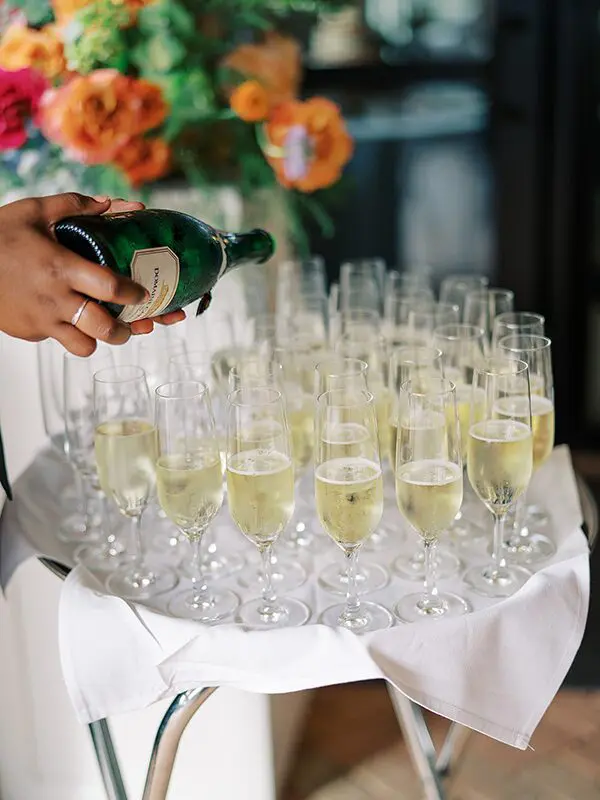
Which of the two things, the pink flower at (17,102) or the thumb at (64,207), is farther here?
the pink flower at (17,102)

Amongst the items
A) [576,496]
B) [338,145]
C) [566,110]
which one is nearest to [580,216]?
[566,110]

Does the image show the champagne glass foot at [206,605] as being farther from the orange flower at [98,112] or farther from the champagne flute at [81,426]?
the orange flower at [98,112]

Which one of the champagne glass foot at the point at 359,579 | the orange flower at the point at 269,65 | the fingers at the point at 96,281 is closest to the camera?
the fingers at the point at 96,281

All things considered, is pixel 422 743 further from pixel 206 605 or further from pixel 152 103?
pixel 152 103

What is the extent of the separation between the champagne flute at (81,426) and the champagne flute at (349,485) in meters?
0.36

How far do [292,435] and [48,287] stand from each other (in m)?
0.43

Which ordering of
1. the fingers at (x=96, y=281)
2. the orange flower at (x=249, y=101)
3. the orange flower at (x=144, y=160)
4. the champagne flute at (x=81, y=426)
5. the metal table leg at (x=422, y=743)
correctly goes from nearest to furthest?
1. the fingers at (x=96, y=281)
2. the champagne flute at (x=81, y=426)
3. the metal table leg at (x=422, y=743)
4. the orange flower at (x=144, y=160)
5. the orange flower at (x=249, y=101)

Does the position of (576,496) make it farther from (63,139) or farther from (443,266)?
(443,266)

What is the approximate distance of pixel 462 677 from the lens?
1.01 metres

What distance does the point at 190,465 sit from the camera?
43.4 inches

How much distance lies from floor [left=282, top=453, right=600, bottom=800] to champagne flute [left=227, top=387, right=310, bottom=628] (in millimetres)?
797

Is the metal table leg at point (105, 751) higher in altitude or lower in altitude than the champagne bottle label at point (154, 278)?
lower

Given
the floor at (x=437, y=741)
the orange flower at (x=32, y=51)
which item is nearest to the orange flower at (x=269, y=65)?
the orange flower at (x=32, y=51)

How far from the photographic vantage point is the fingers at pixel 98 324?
96 cm
